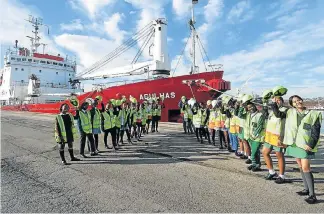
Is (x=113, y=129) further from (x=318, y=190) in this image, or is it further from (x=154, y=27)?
(x=154, y=27)

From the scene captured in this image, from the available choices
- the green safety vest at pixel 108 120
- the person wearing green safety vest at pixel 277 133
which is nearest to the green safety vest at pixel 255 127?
the person wearing green safety vest at pixel 277 133

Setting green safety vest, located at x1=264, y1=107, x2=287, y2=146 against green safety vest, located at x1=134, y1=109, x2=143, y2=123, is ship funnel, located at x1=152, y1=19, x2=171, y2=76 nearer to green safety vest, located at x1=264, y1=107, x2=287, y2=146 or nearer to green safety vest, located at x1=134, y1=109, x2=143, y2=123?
green safety vest, located at x1=134, y1=109, x2=143, y2=123

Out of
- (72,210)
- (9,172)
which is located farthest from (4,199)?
(9,172)

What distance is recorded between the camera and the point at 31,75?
93.7 feet

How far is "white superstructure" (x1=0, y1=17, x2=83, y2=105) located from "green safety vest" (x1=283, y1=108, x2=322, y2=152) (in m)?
28.6

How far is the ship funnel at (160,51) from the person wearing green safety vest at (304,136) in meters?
12.0

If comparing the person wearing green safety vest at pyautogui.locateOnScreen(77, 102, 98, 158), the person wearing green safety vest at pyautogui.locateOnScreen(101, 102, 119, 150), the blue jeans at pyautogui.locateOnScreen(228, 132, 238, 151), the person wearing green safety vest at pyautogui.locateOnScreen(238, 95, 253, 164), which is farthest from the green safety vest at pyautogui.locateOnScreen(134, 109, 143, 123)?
the person wearing green safety vest at pyautogui.locateOnScreen(238, 95, 253, 164)

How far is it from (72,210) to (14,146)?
20.3 ft

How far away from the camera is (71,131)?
5910 mm

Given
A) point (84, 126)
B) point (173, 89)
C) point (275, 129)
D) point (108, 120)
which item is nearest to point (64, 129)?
point (84, 126)

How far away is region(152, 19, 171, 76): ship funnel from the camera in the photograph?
15.4 m

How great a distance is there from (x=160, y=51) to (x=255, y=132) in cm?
1172

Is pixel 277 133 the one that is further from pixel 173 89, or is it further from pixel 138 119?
pixel 173 89

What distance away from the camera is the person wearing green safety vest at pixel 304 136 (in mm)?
3422
